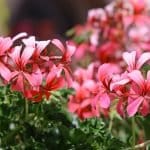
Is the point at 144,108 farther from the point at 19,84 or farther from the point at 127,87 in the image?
the point at 19,84

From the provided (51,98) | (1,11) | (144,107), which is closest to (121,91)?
(144,107)

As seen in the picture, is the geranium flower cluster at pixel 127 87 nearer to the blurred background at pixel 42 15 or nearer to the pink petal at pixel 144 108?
the pink petal at pixel 144 108

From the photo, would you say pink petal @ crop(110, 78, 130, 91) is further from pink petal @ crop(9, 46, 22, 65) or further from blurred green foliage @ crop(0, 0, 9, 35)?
blurred green foliage @ crop(0, 0, 9, 35)

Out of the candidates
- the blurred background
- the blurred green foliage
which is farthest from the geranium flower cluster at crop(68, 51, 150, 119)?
the blurred green foliage

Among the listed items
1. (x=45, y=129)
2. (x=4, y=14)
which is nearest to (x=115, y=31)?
(x=45, y=129)

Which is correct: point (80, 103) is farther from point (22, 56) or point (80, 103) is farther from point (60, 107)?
point (22, 56)

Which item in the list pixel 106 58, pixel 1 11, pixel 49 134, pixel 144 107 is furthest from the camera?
pixel 1 11

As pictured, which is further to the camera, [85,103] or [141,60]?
[85,103]
